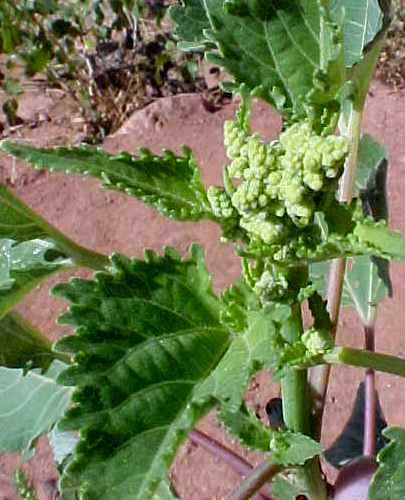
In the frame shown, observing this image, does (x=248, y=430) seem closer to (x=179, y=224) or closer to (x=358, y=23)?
(x=358, y=23)

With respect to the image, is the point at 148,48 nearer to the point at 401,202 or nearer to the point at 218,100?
the point at 218,100

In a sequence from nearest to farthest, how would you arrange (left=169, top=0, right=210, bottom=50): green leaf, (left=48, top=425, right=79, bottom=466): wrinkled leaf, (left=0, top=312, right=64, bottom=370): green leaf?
(left=169, top=0, right=210, bottom=50): green leaf → (left=0, top=312, right=64, bottom=370): green leaf → (left=48, top=425, right=79, bottom=466): wrinkled leaf

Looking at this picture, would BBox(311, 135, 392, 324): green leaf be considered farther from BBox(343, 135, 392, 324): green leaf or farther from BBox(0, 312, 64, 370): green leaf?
BBox(0, 312, 64, 370): green leaf

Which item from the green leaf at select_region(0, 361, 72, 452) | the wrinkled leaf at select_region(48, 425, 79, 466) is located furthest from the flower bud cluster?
the wrinkled leaf at select_region(48, 425, 79, 466)

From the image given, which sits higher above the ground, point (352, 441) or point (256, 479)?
point (256, 479)

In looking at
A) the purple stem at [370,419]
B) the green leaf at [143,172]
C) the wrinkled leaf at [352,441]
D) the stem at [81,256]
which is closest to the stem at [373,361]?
the green leaf at [143,172]

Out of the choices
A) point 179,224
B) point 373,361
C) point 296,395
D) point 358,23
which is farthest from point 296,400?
point 179,224

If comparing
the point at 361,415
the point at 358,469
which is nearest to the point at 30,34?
the point at 361,415
